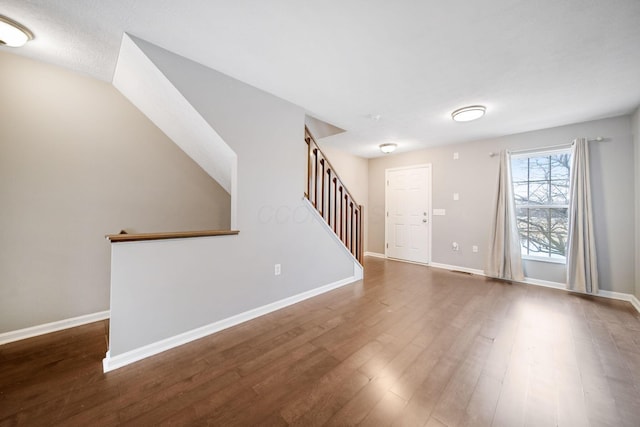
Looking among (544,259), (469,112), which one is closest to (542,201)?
(544,259)

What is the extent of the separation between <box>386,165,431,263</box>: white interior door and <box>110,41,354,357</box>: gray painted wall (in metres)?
2.57

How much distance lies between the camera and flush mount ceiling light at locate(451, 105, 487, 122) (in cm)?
286

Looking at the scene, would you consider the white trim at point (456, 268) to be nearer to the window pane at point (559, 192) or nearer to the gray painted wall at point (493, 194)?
the gray painted wall at point (493, 194)

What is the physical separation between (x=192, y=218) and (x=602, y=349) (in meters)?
4.32

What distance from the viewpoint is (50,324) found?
7.14ft

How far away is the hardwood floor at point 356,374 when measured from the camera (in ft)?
4.29

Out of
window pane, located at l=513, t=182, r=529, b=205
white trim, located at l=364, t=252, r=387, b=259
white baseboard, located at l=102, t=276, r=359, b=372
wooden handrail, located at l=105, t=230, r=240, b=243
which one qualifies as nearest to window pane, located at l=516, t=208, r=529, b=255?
window pane, located at l=513, t=182, r=529, b=205

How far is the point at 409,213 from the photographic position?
515 centimetres

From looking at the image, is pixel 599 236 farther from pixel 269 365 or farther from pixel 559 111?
pixel 269 365

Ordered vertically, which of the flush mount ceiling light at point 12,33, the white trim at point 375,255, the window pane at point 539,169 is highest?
the flush mount ceiling light at point 12,33

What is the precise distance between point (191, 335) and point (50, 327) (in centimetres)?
139

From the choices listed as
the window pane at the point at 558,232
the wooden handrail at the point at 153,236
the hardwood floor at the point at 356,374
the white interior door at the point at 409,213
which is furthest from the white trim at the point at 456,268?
the wooden handrail at the point at 153,236

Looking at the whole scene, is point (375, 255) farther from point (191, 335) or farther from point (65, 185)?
point (65, 185)

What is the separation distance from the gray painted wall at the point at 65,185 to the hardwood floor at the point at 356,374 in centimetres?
45
